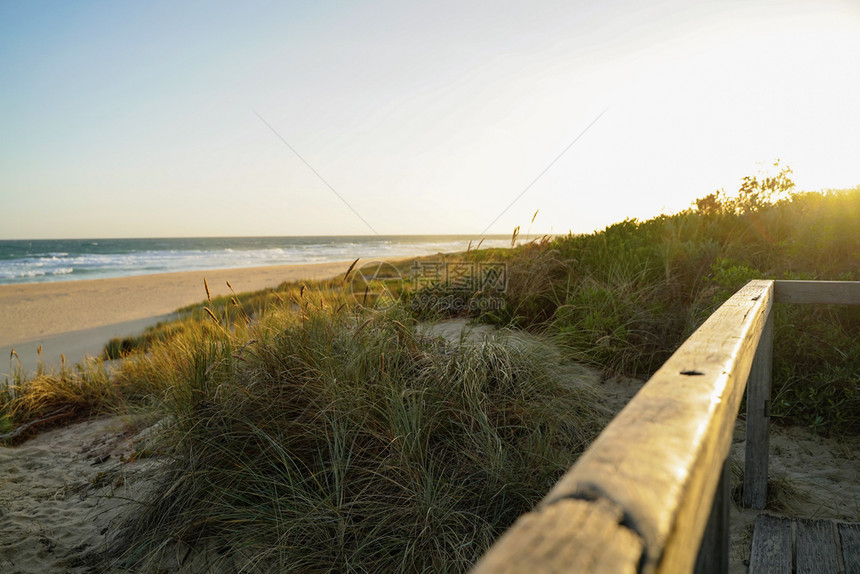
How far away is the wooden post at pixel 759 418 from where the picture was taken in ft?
9.97

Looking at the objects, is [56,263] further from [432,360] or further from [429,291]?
[432,360]

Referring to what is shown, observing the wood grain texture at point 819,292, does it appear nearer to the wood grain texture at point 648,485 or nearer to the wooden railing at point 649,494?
the wooden railing at point 649,494

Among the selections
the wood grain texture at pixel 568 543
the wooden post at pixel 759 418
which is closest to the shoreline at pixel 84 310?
the wooden post at pixel 759 418

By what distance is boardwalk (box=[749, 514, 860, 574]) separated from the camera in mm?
2271

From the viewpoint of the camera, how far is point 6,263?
3562 cm

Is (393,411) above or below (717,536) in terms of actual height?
below

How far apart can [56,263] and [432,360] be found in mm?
42047

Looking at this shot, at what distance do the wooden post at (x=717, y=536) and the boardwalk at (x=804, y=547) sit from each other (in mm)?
1474

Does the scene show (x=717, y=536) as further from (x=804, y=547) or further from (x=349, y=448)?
(x=349, y=448)

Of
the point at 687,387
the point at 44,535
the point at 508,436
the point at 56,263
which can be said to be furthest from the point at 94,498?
the point at 56,263

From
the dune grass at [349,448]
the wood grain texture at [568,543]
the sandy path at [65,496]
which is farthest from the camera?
the sandy path at [65,496]

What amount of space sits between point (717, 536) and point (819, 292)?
2774mm

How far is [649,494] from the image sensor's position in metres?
0.59

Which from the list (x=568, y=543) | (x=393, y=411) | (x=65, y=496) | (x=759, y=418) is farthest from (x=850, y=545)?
(x=65, y=496)
